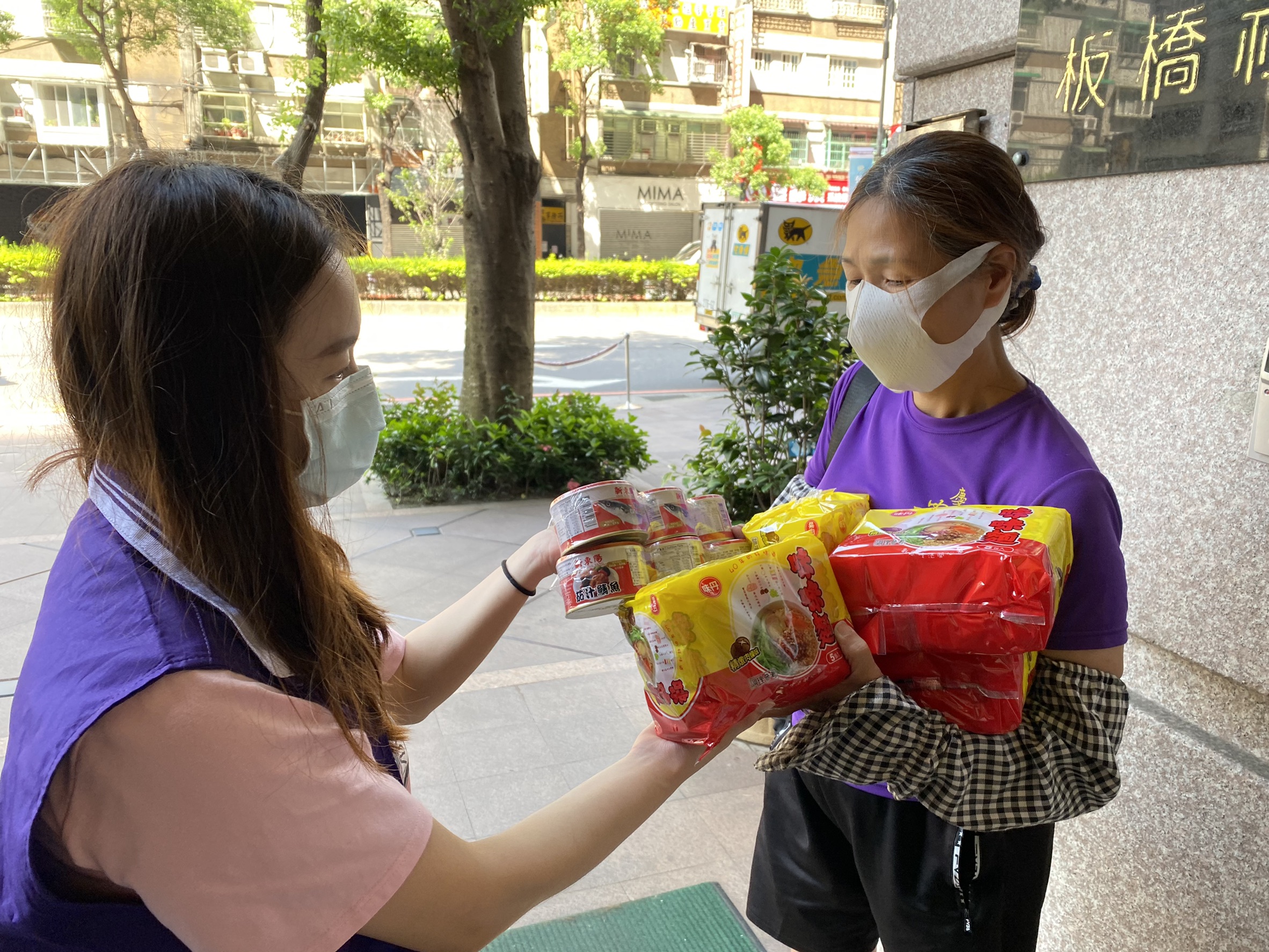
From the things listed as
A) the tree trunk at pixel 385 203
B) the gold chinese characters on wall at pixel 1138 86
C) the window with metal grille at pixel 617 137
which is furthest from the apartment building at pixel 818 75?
the gold chinese characters on wall at pixel 1138 86

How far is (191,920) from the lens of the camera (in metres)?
0.85

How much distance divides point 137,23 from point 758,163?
56.4 ft

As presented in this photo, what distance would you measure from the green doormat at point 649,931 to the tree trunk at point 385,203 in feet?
85.3

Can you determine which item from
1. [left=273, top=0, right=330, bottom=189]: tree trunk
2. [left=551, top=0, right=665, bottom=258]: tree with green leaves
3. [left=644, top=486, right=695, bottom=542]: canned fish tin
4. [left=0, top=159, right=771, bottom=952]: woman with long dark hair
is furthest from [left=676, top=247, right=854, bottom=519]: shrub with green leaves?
[left=551, top=0, right=665, bottom=258]: tree with green leaves

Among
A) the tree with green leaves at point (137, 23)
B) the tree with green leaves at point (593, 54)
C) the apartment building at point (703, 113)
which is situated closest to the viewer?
the tree with green leaves at point (137, 23)

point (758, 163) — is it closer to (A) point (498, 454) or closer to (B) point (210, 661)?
(A) point (498, 454)

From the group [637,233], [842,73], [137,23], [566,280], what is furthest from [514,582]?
[842,73]

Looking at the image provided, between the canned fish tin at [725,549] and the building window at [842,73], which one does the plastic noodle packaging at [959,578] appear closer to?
the canned fish tin at [725,549]

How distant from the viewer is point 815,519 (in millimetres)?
1377

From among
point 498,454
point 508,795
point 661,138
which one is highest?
point 661,138

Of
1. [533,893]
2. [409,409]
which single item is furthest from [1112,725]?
[409,409]

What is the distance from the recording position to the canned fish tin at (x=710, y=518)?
4.68ft

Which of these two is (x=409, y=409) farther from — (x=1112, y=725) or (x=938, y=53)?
(x=1112, y=725)

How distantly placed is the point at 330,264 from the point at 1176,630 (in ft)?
5.80
